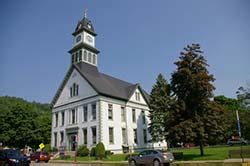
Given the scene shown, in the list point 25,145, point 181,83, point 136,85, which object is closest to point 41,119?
point 25,145

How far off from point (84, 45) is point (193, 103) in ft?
86.6

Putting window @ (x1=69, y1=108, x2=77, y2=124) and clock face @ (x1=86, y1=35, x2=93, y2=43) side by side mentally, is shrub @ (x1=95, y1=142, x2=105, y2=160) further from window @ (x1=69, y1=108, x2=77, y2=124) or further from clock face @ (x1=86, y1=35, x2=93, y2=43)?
clock face @ (x1=86, y1=35, x2=93, y2=43)

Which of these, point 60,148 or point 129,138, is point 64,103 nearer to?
point 60,148

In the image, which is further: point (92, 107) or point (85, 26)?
point (85, 26)

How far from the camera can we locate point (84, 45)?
47.1m

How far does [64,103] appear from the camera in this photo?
45562 mm

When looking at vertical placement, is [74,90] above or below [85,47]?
below

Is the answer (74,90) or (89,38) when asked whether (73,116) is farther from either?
(89,38)

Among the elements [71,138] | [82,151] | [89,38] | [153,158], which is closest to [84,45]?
[89,38]

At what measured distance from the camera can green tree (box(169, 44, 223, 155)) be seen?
24828mm

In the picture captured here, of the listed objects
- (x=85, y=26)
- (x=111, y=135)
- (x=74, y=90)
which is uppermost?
(x=85, y=26)

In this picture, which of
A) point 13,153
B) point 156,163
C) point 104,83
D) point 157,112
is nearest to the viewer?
point 156,163

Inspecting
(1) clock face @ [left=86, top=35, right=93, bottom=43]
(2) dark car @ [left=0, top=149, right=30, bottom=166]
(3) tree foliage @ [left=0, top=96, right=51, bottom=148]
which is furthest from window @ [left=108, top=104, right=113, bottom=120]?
(3) tree foliage @ [left=0, top=96, right=51, bottom=148]

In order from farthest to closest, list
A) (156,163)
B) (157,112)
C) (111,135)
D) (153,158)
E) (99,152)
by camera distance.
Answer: (157,112) < (111,135) < (99,152) < (153,158) < (156,163)
